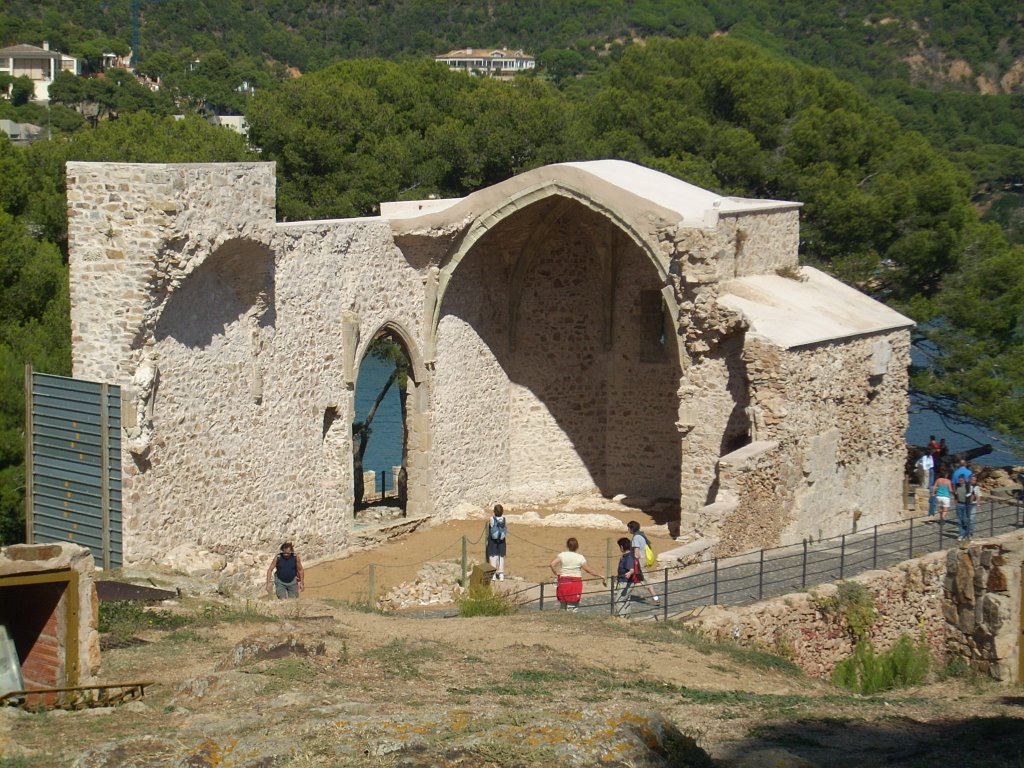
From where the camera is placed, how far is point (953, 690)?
1428 centimetres

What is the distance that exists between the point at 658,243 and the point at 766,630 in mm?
5865

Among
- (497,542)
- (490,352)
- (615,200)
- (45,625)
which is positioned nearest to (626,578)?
(497,542)

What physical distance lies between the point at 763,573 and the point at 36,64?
61476mm

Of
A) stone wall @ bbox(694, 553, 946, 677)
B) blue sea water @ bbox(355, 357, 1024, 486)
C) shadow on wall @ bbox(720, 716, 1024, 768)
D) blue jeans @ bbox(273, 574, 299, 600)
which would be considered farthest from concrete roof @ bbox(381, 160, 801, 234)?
blue sea water @ bbox(355, 357, 1024, 486)

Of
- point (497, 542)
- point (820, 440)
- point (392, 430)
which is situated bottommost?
point (392, 430)

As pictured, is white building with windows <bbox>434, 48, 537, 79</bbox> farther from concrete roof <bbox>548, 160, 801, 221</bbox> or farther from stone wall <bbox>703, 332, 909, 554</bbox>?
stone wall <bbox>703, 332, 909, 554</bbox>

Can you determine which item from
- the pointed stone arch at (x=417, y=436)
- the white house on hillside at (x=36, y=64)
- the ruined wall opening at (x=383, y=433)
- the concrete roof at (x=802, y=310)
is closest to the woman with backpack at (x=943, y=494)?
the concrete roof at (x=802, y=310)

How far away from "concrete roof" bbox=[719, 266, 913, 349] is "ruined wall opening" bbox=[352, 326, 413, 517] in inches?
178

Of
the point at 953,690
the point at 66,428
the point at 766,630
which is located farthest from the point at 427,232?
the point at 953,690

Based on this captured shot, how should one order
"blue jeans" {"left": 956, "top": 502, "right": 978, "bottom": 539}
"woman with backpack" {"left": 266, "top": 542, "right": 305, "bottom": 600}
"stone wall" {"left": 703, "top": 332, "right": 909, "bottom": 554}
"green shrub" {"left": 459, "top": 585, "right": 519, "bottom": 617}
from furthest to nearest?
1. "blue jeans" {"left": 956, "top": 502, "right": 978, "bottom": 539}
2. "stone wall" {"left": 703, "top": 332, "right": 909, "bottom": 554}
3. "woman with backpack" {"left": 266, "top": 542, "right": 305, "bottom": 600}
4. "green shrub" {"left": 459, "top": 585, "right": 519, "bottom": 617}

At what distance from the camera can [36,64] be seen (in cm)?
7019

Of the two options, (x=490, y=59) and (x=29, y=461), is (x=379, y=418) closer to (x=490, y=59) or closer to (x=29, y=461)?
(x=29, y=461)

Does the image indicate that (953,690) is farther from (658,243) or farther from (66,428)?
(66,428)

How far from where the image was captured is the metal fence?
15.2m
